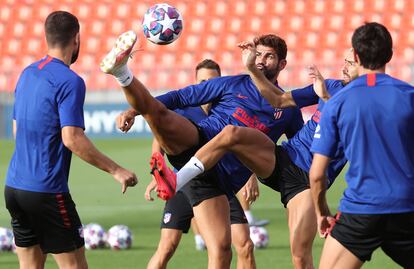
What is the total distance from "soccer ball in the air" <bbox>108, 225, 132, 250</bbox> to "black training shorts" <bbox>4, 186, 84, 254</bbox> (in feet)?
14.7

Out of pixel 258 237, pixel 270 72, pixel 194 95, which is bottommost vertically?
pixel 258 237

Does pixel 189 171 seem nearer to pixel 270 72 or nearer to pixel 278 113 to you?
pixel 278 113

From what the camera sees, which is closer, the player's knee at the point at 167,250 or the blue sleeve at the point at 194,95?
the blue sleeve at the point at 194,95

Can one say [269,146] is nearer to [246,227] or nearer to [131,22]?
[246,227]

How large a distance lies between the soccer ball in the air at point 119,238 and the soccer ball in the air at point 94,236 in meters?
0.14

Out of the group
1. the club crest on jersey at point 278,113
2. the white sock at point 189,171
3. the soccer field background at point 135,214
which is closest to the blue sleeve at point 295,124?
the club crest on jersey at point 278,113

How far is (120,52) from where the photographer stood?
7496 millimetres

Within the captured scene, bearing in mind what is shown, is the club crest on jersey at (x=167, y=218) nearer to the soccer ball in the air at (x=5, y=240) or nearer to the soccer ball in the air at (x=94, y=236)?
the soccer ball in the air at (x=94, y=236)

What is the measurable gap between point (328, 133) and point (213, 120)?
2612 millimetres

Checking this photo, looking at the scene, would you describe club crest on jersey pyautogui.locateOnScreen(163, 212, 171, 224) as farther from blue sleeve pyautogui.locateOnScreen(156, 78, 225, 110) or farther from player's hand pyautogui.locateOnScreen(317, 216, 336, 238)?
player's hand pyautogui.locateOnScreen(317, 216, 336, 238)

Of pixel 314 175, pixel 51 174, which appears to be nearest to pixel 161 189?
pixel 51 174

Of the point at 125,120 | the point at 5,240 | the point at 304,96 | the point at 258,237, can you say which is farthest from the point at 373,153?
the point at 5,240

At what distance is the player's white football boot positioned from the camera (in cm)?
745

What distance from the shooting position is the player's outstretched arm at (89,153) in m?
7.03
